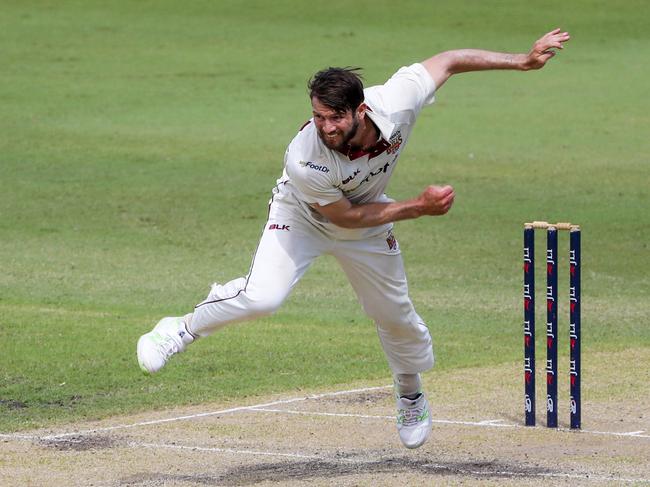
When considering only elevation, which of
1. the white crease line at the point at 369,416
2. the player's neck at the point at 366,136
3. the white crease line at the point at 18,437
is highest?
the player's neck at the point at 366,136

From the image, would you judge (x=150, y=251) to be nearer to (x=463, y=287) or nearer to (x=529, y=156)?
(x=463, y=287)

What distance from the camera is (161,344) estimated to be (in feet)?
27.3

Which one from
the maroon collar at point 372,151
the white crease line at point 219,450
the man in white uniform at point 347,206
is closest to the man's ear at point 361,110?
the man in white uniform at point 347,206

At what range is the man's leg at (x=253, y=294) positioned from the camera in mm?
8195

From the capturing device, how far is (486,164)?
23641 millimetres

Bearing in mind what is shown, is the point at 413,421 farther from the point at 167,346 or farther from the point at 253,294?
the point at 167,346

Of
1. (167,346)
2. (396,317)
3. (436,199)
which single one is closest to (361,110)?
(436,199)

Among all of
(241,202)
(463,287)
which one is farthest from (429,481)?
(241,202)

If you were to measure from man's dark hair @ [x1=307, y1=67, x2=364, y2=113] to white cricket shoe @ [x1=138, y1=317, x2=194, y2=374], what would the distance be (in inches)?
62.8

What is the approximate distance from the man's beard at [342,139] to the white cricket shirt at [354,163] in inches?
1.8

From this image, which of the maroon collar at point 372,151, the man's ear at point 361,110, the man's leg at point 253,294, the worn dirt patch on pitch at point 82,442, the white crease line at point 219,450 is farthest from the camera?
the worn dirt patch on pitch at point 82,442

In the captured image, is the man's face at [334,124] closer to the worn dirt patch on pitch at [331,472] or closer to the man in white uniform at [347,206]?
the man in white uniform at [347,206]

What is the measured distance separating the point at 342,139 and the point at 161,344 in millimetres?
1570

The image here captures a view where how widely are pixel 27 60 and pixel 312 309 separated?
18121 mm
